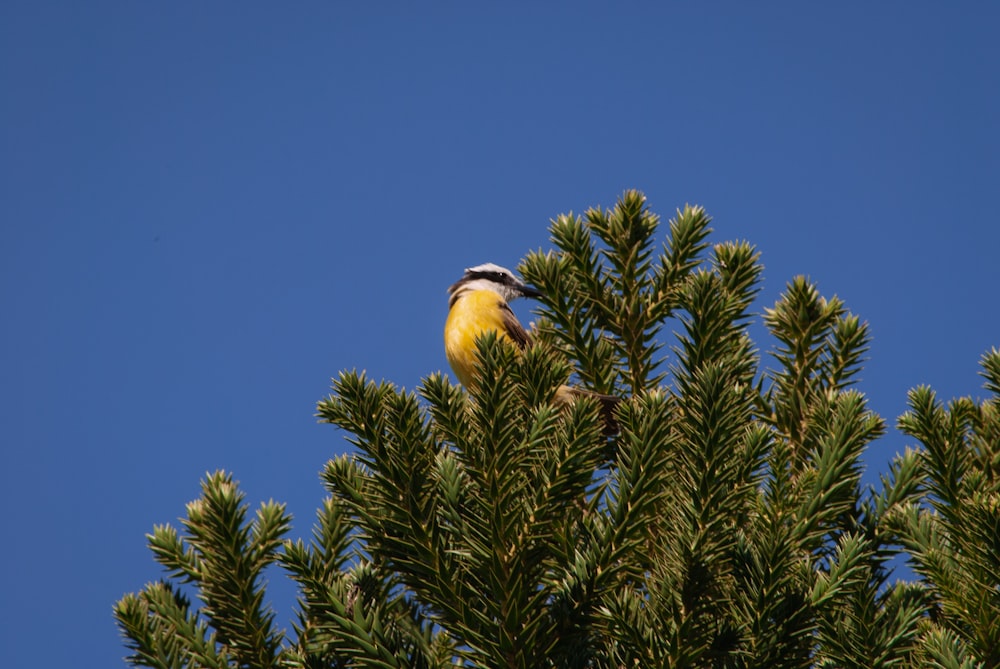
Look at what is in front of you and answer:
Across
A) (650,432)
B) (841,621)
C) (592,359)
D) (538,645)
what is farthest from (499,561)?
(592,359)

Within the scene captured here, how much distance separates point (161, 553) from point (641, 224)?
2.46 metres

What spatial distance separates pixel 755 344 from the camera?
377cm

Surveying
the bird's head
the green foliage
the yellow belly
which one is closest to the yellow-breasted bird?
the yellow belly

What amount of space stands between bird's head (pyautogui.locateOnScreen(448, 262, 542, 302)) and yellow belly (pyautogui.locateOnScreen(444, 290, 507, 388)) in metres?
0.83

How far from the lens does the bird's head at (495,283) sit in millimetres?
8180

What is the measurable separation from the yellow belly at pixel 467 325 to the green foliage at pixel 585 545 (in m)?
3.34

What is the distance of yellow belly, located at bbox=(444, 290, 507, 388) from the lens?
21.8 feet

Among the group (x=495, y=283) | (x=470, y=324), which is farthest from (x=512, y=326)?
(x=495, y=283)

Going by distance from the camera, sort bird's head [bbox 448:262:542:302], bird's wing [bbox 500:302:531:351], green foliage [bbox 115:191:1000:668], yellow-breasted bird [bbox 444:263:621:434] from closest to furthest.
Answer: green foliage [bbox 115:191:1000:668] → yellow-breasted bird [bbox 444:263:621:434] → bird's wing [bbox 500:302:531:351] → bird's head [bbox 448:262:542:302]

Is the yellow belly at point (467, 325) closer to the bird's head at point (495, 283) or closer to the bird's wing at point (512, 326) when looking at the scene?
the bird's wing at point (512, 326)

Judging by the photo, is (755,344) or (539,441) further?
(755,344)

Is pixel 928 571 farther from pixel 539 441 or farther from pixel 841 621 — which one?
pixel 539 441

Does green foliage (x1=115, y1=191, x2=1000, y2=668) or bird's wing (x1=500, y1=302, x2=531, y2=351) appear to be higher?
bird's wing (x1=500, y1=302, x2=531, y2=351)

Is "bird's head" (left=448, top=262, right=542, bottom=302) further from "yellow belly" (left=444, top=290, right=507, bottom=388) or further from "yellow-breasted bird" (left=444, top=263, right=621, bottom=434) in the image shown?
"yellow belly" (left=444, top=290, right=507, bottom=388)
